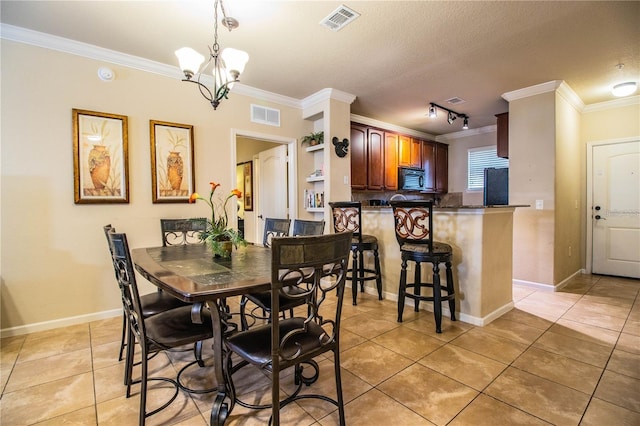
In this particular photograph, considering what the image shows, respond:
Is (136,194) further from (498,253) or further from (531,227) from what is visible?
(531,227)

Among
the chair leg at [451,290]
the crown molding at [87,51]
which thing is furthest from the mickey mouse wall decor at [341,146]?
the chair leg at [451,290]

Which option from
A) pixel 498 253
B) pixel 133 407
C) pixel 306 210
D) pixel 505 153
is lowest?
pixel 133 407

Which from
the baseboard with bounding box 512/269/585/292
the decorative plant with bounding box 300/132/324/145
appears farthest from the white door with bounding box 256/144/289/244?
the baseboard with bounding box 512/269/585/292

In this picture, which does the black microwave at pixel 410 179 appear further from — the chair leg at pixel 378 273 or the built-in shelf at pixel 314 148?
the chair leg at pixel 378 273

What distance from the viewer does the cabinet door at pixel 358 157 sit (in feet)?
16.0

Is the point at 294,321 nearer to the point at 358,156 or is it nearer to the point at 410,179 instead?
the point at 358,156

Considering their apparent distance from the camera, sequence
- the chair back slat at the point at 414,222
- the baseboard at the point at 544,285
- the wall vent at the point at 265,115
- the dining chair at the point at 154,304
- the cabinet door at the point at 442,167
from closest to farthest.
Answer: the dining chair at the point at 154,304, the chair back slat at the point at 414,222, the baseboard at the point at 544,285, the wall vent at the point at 265,115, the cabinet door at the point at 442,167

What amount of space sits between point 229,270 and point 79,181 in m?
2.16

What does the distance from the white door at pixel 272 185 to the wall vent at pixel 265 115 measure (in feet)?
1.51

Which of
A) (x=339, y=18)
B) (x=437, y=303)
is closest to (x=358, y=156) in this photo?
(x=339, y=18)

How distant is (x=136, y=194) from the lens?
3.09m

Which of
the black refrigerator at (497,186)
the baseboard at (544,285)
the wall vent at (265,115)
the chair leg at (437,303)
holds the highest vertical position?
the wall vent at (265,115)

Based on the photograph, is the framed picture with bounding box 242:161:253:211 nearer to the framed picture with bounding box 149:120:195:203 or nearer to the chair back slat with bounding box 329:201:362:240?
the framed picture with bounding box 149:120:195:203

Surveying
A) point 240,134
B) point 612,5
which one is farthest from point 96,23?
point 612,5
